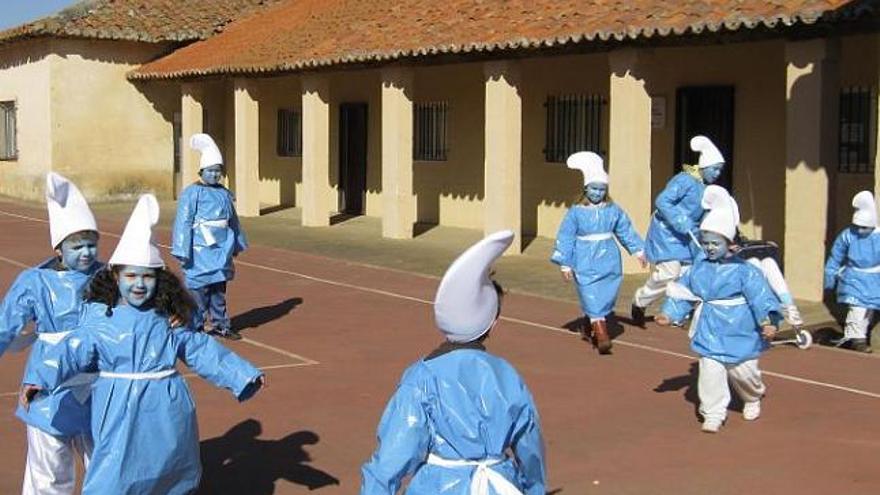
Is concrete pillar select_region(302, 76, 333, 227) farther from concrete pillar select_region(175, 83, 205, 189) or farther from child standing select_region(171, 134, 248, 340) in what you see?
child standing select_region(171, 134, 248, 340)

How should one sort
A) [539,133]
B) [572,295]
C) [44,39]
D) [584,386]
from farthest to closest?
[44,39] → [539,133] → [572,295] → [584,386]

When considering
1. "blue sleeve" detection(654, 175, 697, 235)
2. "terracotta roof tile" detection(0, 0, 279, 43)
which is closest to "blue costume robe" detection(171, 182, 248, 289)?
"blue sleeve" detection(654, 175, 697, 235)

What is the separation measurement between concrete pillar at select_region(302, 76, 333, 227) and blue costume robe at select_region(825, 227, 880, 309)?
1258 centimetres

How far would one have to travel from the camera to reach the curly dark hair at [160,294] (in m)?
4.77

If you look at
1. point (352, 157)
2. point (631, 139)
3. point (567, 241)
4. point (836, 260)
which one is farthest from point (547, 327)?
point (352, 157)

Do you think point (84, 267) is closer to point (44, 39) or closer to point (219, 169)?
point (219, 169)

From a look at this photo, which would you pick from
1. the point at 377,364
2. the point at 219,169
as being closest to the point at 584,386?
the point at 377,364

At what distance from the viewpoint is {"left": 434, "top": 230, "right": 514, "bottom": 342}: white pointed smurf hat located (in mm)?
3654

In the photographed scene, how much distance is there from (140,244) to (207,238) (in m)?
5.61

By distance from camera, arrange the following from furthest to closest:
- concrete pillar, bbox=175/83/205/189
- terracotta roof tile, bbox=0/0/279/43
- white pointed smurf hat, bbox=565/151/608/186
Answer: terracotta roof tile, bbox=0/0/279/43, concrete pillar, bbox=175/83/205/189, white pointed smurf hat, bbox=565/151/608/186

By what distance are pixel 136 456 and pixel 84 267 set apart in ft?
4.06

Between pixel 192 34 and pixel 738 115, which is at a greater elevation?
pixel 192 34

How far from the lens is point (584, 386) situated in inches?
338

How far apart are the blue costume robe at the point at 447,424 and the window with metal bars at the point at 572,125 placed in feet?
45.5
